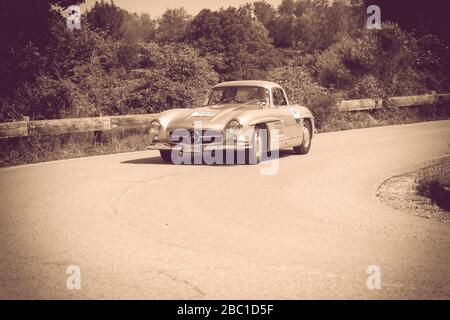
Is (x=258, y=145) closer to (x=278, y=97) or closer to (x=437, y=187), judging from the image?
(x=278, y=97)

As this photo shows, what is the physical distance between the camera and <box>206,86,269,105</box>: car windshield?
43.1 feet

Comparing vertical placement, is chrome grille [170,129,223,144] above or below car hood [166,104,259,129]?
below

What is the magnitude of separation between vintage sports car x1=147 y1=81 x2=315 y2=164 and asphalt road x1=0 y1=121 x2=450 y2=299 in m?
0.51

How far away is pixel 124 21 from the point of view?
96.6m

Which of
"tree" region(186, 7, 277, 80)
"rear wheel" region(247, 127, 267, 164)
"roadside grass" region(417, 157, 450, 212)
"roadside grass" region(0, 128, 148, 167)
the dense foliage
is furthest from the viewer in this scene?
"tree" region(186, 7, 277, 80)

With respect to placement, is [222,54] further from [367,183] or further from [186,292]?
[186,292]

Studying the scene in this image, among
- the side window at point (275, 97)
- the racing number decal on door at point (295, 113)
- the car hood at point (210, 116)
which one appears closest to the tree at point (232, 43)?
the racing number decal on door at point (295, 113)

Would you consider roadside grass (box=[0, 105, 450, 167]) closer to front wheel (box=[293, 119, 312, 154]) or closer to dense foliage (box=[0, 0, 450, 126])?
dense foliage (box=[0, 0, 450, 126])

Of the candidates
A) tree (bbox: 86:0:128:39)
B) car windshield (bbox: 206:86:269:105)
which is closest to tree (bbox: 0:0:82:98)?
car windshield (bbox: 206:86:269:105)

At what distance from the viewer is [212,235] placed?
6.54 m

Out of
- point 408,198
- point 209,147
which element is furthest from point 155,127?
point 408,198

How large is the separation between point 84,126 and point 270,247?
32.0 ft

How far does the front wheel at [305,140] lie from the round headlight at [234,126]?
2.65 m

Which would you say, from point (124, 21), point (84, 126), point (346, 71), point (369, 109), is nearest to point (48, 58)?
point (346, 71)
